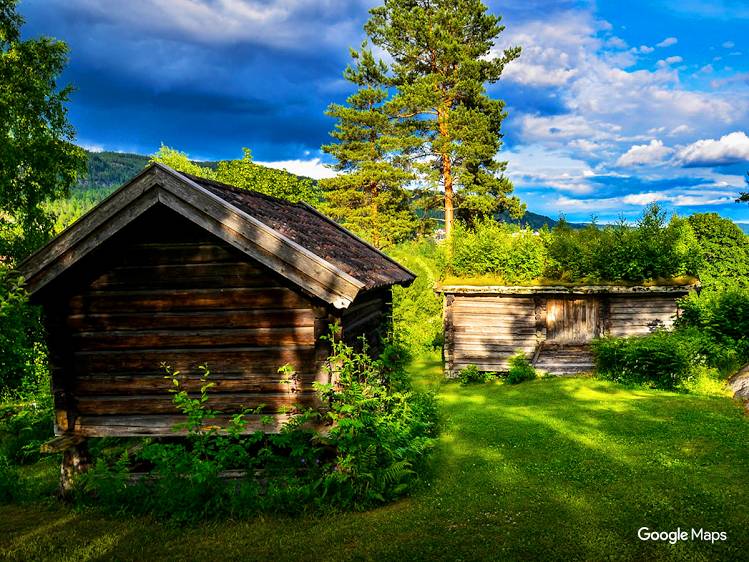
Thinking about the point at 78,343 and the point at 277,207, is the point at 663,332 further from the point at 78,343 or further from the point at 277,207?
the point at 78,343

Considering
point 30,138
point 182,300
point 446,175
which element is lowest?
point 182,300

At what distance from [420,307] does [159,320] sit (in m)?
25.0

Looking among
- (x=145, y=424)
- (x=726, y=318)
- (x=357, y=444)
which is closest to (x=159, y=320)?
(x=145, y=424)

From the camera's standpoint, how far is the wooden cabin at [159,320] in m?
7.20

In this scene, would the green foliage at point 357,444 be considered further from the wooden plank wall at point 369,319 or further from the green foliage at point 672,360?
the green foliage at point 672,360

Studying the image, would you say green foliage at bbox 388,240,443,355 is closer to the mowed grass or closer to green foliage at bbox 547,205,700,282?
green foliage at bbox 547,205,700,282

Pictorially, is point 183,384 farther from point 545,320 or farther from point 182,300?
point 545,320

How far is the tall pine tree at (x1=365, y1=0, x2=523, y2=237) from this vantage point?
3189 cm

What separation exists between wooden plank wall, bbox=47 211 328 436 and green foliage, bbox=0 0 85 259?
1089cm

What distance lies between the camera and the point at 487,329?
64.9 feet

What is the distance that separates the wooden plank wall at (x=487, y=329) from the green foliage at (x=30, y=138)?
51.7 ft

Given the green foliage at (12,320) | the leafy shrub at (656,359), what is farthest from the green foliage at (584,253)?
the green foliage at (12,320)

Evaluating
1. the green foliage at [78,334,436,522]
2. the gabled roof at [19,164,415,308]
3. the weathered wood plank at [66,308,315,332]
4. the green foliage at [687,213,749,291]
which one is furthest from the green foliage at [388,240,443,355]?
the gabled roof at [19,164,415,308]

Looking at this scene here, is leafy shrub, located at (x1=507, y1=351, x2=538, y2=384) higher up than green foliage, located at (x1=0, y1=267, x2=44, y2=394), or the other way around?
green foliage, located at (x1=0, y1=267, x2=44, y2=394)
